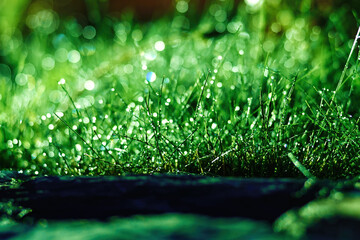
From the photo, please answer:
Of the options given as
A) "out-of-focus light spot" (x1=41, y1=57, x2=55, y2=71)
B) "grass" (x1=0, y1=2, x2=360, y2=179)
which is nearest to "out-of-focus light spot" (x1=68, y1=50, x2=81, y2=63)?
"grass" (x1=0, y1=2, x2=360, y2=179)

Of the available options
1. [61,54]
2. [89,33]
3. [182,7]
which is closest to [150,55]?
[61,54]

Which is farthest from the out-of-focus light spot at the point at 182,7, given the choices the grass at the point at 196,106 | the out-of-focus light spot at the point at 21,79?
the out-of-focus light spot at the point at 21,79

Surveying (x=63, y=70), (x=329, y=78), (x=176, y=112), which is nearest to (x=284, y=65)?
(x=329, y=78)

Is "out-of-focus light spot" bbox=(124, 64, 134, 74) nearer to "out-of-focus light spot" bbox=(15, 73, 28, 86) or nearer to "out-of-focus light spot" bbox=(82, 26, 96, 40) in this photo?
"out-of-focus light spot" bbox=(15, 73, 28, 86)

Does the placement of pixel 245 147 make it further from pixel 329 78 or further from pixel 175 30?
pixel 175 30

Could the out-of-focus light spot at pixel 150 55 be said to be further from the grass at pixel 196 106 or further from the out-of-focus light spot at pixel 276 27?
the out-of-focus light spot at pixel 276 27
